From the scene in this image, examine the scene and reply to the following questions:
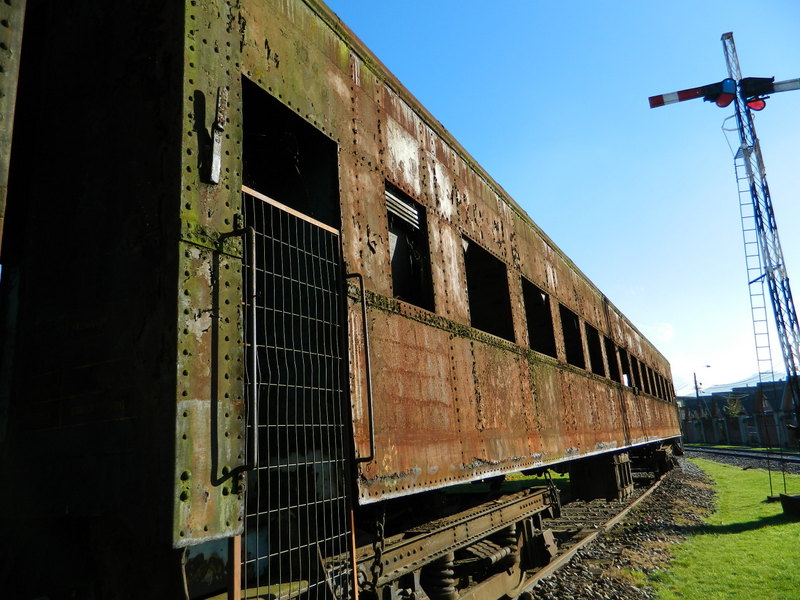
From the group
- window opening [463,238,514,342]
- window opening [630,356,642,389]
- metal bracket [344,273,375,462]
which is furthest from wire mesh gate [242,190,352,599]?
window opening [630,356,642,389]

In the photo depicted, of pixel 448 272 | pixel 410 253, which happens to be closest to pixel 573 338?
pixel 448 272

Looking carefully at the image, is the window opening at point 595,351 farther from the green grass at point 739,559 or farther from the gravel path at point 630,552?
the green grass at point 739,559

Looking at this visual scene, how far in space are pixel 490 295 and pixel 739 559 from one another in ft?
16.9

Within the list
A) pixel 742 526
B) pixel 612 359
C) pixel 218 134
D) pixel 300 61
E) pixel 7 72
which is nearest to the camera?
pixel 7 72

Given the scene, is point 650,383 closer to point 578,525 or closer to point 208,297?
point 578,525

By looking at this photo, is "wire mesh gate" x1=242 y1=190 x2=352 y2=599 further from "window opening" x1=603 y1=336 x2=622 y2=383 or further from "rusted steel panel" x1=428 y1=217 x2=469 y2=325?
"window opening" x1=603 y1=336 x2=622 y2=383

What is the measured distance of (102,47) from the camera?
3.19m

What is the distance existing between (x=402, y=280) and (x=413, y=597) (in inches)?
99.4

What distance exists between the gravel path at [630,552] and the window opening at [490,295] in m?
3.02

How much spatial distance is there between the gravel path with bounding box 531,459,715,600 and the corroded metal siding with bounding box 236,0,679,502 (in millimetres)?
1477

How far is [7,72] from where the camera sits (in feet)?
6.70

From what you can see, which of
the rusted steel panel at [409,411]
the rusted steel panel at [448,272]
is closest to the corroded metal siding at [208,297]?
the rusted steel panel at [409,411]

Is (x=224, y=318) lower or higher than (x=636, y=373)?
lower

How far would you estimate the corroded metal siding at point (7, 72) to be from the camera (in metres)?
1.97
